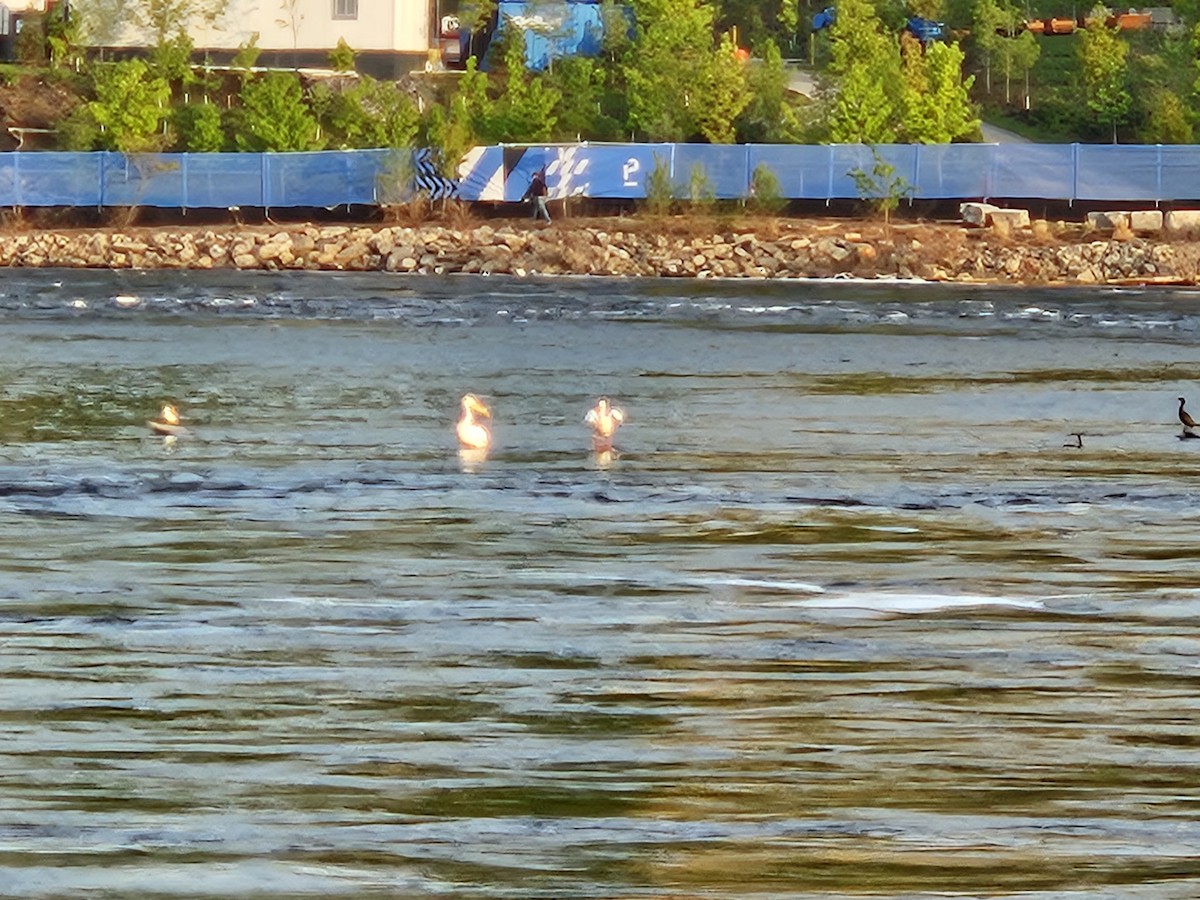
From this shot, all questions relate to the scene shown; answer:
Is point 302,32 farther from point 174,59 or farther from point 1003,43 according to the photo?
point 1003,43

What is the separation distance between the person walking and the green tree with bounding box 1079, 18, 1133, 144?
1780 cm

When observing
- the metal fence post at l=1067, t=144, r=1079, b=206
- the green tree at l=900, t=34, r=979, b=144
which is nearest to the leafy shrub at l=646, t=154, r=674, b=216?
the green tree at l=900, t=34, r=979, b=144

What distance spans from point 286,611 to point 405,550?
2912 mm

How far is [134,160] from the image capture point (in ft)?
233

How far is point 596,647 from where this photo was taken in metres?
14.6

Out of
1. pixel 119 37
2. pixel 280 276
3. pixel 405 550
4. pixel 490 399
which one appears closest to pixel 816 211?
pixel 280 276

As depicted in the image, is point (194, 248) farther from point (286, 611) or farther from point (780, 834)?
point (780, 834)

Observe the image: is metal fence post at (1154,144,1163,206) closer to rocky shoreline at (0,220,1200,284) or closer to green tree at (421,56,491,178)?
rocky shoreline at (0,220,1200,284)

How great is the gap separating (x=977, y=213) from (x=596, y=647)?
52.6 metres

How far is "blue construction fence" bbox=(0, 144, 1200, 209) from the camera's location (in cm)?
6719

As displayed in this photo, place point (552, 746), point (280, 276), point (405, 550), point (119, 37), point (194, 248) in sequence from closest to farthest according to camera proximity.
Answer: point (552, 746) → point (405, 550) → point (280, 276) → point (194, 248) → point (119, 37)

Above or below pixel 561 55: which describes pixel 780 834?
below

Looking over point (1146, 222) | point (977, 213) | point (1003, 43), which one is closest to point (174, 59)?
point (1003, 43)

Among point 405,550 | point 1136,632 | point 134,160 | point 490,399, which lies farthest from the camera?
point 134,160
